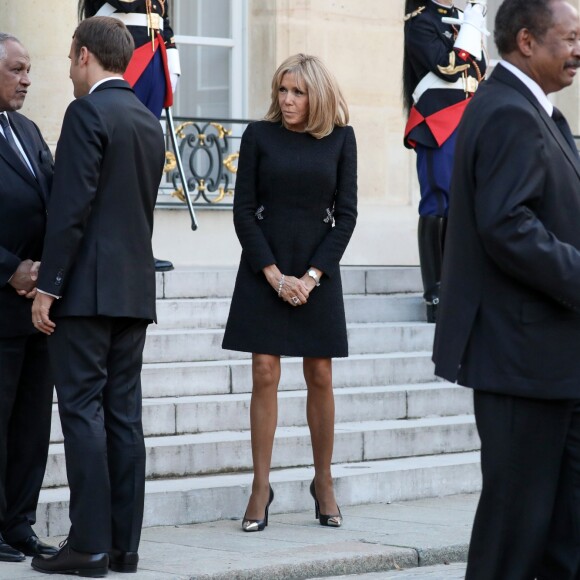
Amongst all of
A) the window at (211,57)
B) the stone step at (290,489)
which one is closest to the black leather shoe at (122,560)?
the stone step at (290,489)

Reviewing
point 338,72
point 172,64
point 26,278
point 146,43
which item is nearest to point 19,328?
point 26,278

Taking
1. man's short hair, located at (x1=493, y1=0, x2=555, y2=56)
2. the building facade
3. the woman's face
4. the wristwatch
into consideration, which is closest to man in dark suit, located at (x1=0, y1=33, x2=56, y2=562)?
the woman's face

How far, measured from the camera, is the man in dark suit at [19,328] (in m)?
5.86

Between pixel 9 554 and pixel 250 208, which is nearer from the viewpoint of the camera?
pixel 9 554

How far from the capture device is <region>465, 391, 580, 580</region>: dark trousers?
430 cm

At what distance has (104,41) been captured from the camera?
A: 18.7 feet

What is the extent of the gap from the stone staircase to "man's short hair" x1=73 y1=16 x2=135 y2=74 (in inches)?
73.5

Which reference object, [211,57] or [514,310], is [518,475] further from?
[211,57]

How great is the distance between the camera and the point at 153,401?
7746 mm

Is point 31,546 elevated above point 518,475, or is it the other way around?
point 518,475

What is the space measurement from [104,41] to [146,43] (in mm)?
3308

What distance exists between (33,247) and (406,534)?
206 cm

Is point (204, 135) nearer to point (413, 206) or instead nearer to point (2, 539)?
point (413, 206)

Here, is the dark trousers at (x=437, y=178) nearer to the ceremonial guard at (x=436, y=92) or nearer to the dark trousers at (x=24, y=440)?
the ceremonial guard at (x=436, y=92)
